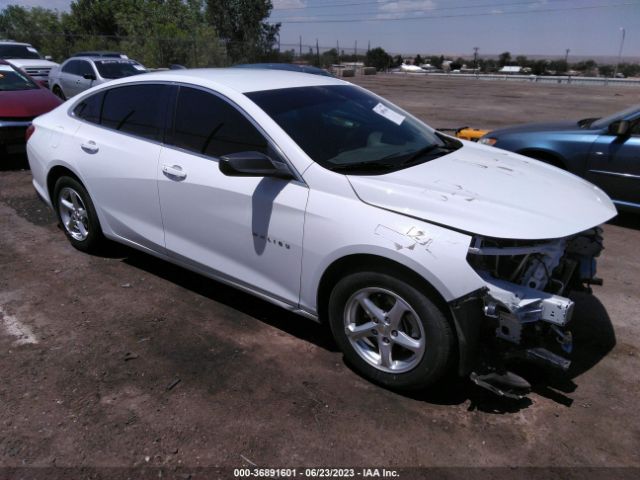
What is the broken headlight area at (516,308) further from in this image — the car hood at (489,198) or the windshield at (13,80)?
the windshield at (13,80)

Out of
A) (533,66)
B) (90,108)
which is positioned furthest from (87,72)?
(533,66)

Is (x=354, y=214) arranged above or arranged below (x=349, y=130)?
below

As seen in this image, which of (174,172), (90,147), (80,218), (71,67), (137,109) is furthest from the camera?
(71,67)

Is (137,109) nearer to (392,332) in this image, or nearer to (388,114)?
(388,114)

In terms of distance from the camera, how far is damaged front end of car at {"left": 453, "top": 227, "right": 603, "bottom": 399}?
263 centimetres

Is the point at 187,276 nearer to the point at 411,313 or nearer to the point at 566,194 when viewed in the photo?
the point at 411,313

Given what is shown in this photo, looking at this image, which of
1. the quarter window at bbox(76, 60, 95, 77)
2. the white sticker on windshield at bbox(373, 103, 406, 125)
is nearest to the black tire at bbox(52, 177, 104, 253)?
the white sticker on windshield at bbox(373, 103, 406, 125)

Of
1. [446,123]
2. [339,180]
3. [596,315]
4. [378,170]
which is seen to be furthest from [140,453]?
[446,123]

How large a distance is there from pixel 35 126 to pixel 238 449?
401 centimetres

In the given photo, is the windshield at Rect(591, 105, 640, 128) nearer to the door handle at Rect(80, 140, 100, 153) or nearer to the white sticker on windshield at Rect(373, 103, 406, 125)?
the white sticker on windshield at Rect(373, 103, 406, 125)

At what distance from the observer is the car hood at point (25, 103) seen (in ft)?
27.0

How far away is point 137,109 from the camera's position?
4141 mm

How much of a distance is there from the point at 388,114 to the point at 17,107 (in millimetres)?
6936

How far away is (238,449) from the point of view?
2.61 m
